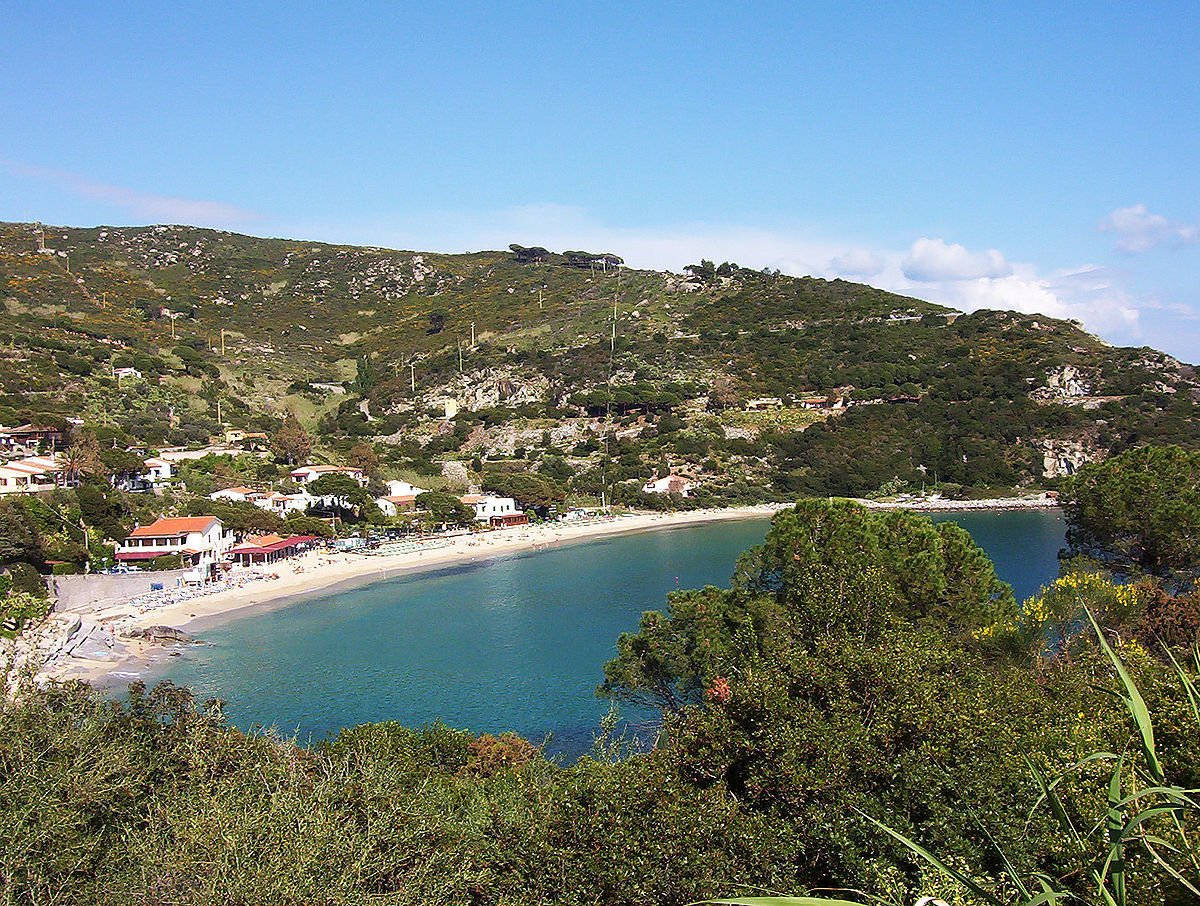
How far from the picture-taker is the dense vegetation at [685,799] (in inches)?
274

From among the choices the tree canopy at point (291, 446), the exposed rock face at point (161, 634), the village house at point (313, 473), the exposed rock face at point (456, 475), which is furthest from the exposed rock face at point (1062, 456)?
the exposed rock face at point (161, 634)

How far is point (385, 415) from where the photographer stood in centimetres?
8875

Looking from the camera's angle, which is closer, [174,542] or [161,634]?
[161,634]

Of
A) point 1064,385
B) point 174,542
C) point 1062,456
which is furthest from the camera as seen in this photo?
point 1064,385

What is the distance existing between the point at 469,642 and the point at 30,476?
89.9ft

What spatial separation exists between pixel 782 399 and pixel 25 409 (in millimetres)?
66181

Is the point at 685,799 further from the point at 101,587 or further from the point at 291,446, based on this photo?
the point at 291,446

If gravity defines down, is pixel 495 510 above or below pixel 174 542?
below

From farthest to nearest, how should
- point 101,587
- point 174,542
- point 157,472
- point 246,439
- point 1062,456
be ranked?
point 1062,456 < point 246,439 < point 157,472 < point 174,542 < point 101,587

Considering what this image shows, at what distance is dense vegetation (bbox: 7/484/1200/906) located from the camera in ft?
22.8

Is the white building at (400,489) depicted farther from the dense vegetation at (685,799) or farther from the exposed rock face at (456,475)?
the dense vegetation at (685,799)

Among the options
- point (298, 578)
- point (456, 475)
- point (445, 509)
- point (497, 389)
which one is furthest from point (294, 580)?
point (497, 389)

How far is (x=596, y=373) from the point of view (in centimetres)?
9300

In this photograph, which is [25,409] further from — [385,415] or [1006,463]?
[1006,463]
